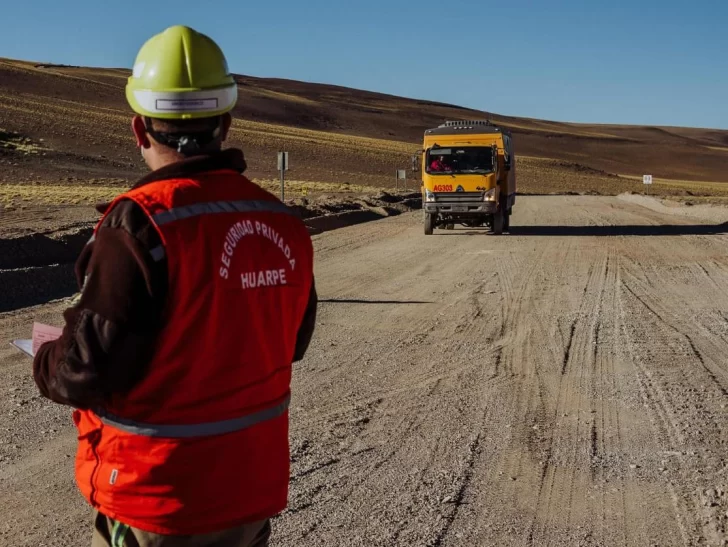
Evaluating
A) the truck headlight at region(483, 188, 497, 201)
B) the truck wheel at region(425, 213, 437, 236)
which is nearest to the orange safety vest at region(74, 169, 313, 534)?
the truck headlight at region(483, 188, 497, 201)

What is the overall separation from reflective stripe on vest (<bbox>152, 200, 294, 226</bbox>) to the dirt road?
2789 millimetres

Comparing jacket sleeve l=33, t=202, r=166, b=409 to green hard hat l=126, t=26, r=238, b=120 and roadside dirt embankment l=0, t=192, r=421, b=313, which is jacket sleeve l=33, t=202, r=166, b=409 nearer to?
green hard hat l=126, t=26, r=238, b=120

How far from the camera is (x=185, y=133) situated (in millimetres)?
2324

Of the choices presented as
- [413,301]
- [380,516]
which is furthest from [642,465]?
[413,301]

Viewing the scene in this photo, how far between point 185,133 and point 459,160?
22629mm

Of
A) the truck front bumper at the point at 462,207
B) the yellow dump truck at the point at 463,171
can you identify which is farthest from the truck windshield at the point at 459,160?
the truck front bumper at the point at 462,207

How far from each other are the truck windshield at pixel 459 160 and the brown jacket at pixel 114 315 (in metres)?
22.7

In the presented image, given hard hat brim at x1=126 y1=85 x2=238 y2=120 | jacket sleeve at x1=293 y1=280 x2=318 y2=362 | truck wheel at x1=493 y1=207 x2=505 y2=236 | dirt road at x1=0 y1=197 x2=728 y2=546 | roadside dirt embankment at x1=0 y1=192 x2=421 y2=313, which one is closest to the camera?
hard hat brim at x1=126 y1=85 x2=238 y2=120

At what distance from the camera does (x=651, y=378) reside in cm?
838

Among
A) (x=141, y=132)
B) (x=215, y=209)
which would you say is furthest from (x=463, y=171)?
(x=215, y=209)

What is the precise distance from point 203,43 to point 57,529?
3.24m

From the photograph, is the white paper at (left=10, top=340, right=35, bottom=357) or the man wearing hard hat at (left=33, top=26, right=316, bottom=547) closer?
the man wearing hard hat at (left=33, top=26, right=316, bottom=547)

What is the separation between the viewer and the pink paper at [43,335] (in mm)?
2357

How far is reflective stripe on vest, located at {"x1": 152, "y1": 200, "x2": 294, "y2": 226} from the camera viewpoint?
2.12m
